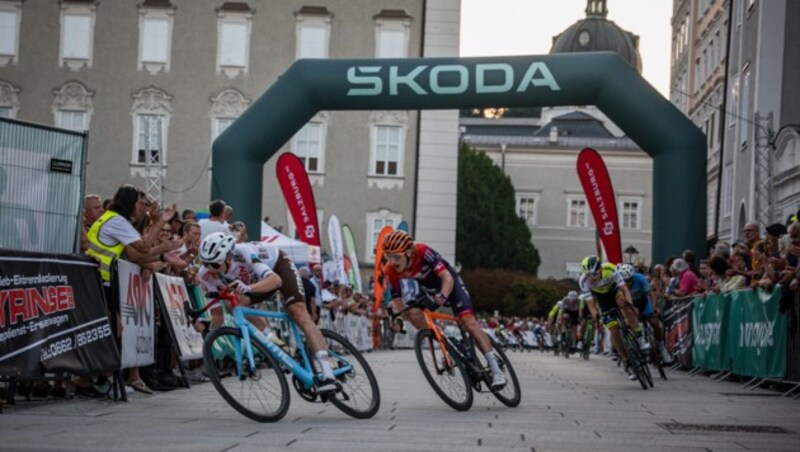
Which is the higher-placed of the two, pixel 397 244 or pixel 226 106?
pixel 226 106

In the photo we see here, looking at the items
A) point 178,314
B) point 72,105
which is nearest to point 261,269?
point 178,314

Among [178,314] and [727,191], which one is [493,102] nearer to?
[178,314]

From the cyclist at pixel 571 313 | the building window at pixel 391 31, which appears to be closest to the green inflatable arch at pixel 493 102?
the cyclist at pixel 571 313

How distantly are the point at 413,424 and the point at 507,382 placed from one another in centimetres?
233

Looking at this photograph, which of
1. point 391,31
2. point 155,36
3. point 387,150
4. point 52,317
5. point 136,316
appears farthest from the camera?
point 387,150

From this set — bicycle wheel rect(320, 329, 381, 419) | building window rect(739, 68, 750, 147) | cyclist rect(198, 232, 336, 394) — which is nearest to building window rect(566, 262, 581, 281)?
building window rect(739, 68, 750, 147)

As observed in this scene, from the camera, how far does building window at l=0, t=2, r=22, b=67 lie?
170 ft

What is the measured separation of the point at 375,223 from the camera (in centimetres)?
5338

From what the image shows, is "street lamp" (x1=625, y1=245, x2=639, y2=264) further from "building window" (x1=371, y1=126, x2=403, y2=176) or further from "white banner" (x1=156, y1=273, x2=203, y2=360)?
"white banner" (x1=156, y1=273, x2=203, y2=360)

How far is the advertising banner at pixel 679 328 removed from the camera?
22719mm

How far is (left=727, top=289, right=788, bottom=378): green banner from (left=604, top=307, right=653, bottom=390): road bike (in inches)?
52.9

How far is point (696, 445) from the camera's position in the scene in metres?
9.59

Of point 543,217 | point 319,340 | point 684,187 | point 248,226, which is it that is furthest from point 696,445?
point 543,217

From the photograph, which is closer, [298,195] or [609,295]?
[609,295]
